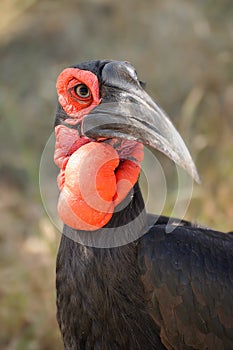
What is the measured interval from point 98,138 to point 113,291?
0.60 metres

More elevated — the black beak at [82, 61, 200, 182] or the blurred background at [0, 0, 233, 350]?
A: the blurred background at [0, 0, 233, 350]

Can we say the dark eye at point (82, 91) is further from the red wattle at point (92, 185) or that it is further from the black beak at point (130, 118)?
the red wattle at point (92, 185)

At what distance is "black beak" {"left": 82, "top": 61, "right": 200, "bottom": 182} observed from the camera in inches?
112

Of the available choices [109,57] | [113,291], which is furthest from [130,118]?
[109,57]

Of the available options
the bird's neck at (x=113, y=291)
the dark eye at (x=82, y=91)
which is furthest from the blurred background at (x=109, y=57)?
the dark eye at (x=82, y=91)

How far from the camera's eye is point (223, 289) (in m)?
3.14

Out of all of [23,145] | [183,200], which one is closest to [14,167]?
[23,145]

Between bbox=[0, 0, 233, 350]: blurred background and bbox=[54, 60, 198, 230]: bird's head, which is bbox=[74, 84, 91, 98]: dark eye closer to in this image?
bbox=[54, 60, 198, 230]: bird's head

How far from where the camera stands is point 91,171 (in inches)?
122

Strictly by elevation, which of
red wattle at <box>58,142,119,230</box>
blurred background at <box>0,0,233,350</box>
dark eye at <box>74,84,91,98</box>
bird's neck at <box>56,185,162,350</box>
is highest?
blurred background at <box>0,0,233,350</box>

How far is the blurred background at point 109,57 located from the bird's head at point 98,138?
2.32 meters

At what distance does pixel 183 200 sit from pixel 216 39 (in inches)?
117

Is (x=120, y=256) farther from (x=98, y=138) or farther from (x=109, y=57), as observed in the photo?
(x=109, y=57)

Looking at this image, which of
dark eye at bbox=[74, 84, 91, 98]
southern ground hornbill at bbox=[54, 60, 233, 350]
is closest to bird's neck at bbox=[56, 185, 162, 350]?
southern ground hornbill at bbox=[54, 60, 233, 350]
